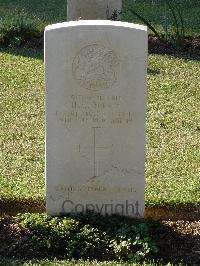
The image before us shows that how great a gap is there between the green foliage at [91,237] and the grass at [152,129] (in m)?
0.68

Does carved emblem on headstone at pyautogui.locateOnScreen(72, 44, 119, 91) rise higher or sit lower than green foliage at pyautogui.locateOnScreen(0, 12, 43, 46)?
lower

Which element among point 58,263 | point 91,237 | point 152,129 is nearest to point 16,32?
point 152,129

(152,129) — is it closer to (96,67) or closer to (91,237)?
(96,67)

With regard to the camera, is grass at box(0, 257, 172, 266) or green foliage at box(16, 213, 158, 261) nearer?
grass at box(0, 257, 172, 266)

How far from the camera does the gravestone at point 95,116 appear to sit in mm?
5461

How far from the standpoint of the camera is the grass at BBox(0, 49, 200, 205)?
655 cm

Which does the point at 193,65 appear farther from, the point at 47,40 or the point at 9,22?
the point at 47,40

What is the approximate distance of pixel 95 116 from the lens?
5605mm

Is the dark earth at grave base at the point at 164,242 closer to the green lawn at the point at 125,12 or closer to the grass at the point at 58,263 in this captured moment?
the grass at the point at 58,263

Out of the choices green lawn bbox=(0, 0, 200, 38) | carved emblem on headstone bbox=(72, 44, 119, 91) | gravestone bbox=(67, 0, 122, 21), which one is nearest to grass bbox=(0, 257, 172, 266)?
carved emblem on headstone bbox=(72, 44, 119, 91)

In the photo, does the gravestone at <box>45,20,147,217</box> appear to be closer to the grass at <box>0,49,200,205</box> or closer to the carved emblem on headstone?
the carved emblem on headstone

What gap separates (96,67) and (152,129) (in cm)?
262

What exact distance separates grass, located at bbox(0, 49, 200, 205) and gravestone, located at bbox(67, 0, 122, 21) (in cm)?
82

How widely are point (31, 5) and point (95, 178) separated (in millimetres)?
8880
